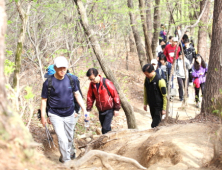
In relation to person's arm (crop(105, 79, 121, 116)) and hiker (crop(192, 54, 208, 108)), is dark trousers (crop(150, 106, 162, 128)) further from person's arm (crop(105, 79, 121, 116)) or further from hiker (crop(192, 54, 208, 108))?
hiker (crop(192, 54, 208, 108))

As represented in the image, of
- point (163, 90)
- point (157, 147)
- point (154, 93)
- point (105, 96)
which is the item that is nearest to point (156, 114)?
point (154, 93)

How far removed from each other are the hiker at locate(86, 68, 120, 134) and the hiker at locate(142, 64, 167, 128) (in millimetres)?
879

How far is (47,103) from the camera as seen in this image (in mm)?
5016

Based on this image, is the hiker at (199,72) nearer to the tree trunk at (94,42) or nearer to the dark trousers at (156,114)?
the tree trunk at (94,42)

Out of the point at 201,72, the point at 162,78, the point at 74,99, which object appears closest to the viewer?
the point at 74,99

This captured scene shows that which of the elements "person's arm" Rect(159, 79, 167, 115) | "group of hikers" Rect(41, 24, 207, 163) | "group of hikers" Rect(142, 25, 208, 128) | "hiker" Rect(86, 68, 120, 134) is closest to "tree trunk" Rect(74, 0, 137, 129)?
"group of hikers" Rect(142, 25, 208, 128)

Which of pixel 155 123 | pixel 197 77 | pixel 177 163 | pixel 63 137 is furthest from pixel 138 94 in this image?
pixel 177 163

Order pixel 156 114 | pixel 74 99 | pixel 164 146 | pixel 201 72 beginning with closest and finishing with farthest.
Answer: pixel 164 146 → pixel 74 99 → pixel 156 114 → pixel 201 72

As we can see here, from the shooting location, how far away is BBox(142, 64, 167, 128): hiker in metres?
6.06

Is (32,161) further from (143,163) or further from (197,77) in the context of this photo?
(197,77)

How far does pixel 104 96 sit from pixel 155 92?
1.30 meters

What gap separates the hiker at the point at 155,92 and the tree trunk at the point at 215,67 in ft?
3.49

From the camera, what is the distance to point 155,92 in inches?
246

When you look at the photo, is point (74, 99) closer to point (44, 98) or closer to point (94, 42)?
point (44, 98)
